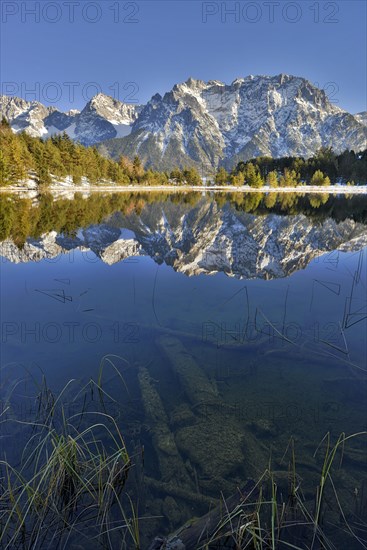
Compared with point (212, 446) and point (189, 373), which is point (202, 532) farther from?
point (189, 373)

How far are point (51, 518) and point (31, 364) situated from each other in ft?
16.2

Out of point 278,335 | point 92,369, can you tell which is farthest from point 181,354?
point 278,335

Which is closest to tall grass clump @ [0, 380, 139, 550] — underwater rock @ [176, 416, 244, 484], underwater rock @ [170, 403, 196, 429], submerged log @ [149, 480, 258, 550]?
submerged log @ [149, 480, 258, 550]

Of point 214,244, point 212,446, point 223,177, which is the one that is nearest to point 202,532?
point 212,446

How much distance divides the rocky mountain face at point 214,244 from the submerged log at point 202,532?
13.5 m

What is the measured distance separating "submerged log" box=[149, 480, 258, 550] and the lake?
40 centimetres

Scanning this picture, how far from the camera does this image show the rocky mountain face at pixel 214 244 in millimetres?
19328

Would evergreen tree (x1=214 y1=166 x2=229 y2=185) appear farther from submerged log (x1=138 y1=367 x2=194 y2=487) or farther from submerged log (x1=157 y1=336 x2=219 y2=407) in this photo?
submerged log (x1=138 y1=367 x2=194 y2=487)

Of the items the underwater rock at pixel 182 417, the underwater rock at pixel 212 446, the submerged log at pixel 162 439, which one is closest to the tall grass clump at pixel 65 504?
the submerged log at pixel 162 439

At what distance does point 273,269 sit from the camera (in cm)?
1814

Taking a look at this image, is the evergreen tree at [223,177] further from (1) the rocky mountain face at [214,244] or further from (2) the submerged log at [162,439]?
(2) the submerged log at [162,439]

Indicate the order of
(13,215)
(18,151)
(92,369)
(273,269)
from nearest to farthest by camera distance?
(92,369)
(273,269)
(13,215)
(18,151)

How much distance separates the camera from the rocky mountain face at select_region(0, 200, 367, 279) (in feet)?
63.4

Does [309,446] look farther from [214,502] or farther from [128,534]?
[128,534]
